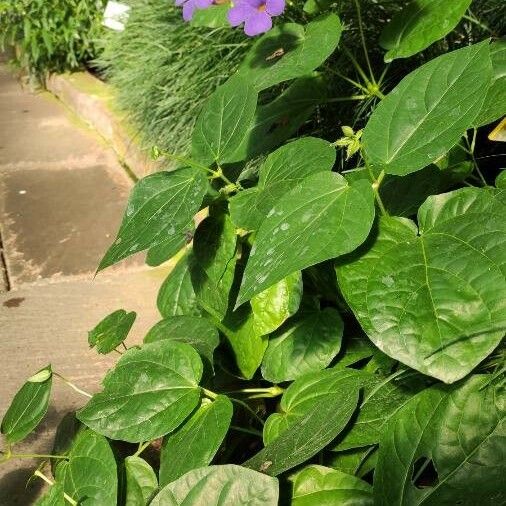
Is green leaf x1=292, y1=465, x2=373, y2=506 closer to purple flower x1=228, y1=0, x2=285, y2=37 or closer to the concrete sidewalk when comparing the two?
purple flower x1=228, y1=0, x2=285, y2=37

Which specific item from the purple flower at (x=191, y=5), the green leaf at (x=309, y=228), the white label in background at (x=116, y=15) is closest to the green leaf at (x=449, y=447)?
the green leaf at (x=309, y=228)

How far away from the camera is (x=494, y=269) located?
1021 mm

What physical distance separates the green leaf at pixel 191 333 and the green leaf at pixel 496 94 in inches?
26.2

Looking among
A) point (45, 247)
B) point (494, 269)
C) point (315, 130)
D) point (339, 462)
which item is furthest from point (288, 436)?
point (45, 247)

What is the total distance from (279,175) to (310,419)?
1.44ft

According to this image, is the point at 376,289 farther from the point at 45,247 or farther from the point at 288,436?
the point at 45,247

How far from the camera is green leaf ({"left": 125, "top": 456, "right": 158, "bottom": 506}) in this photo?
1348 millimetres

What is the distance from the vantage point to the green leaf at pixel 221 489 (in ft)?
3.37

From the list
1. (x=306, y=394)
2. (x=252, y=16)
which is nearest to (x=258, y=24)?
(x=252, y=16)

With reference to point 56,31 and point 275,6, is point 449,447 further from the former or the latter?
point 56,31

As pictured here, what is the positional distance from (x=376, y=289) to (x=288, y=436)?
1.03 ft

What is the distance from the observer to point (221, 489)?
106cm

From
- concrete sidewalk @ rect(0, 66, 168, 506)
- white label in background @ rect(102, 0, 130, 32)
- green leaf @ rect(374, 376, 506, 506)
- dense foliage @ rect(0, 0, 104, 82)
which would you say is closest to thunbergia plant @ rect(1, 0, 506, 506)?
green leaf @ rect(374, 376, 506, 506)

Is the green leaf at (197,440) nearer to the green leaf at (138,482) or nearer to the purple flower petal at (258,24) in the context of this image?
the green leaf at (138,482)
